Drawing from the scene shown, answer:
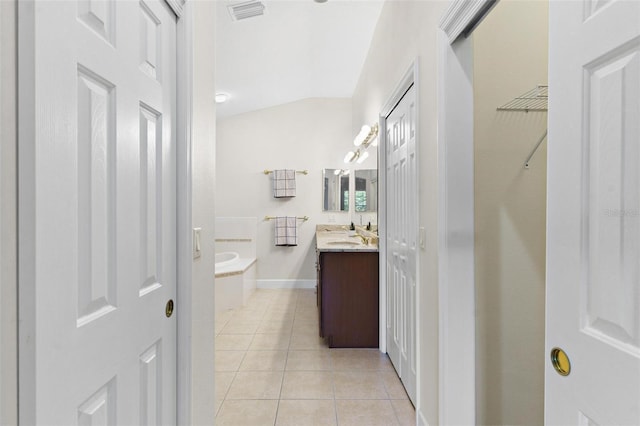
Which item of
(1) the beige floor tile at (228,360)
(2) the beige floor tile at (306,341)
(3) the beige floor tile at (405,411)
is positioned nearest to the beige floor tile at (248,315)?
(2) the beige floor tile at (306,341)

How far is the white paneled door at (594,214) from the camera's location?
2.00 ft

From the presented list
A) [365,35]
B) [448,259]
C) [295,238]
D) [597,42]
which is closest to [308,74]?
[365,35]

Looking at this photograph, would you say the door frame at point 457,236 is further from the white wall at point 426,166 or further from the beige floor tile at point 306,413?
the beige floor tile at point 306,413

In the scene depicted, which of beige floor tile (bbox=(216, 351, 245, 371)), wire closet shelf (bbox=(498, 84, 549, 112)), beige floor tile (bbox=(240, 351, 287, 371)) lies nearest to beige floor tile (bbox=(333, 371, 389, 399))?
Answer: beige floor tile (bbox=(240, 351, 287, 371))

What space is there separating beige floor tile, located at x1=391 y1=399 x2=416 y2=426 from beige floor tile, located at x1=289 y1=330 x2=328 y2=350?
38.7 inches

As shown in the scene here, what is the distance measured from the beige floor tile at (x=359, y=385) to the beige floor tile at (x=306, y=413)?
0.50 feet

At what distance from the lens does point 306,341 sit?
10.1ft

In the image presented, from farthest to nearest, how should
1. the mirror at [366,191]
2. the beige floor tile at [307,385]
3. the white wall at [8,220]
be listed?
the mirror at [366,191] < the beige floor tile at [307,385] < the white wall at [8,220]

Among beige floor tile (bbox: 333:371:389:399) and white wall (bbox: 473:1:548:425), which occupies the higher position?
white wall (bbox: 473:1:548:425)

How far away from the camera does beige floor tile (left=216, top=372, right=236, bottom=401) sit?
2.17 meters

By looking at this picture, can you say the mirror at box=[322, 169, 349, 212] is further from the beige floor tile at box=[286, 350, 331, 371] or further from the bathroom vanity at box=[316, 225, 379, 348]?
the beige floor tile at box=[286, 350, 331, 371]

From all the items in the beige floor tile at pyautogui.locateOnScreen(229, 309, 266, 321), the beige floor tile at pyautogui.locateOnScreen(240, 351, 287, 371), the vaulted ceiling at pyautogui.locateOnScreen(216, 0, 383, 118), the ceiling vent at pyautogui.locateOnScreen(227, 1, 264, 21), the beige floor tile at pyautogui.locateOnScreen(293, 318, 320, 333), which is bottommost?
the beige floor tile at pyautogui.locateOnScreen(229, 309, 266, 321)

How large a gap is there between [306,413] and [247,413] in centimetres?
36

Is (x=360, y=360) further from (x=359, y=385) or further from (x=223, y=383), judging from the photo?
(x=223, y=383)
